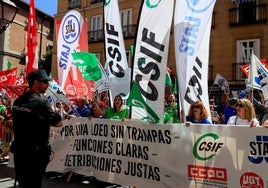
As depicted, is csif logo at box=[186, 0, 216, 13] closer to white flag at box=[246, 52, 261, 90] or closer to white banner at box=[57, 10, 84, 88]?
white flag at box=[246, 52, 261, 90]

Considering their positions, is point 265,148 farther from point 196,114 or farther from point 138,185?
point 138,185

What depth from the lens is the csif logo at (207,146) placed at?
5.01 metres

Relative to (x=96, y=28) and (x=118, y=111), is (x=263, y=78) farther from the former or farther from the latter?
(x=96, y=28)

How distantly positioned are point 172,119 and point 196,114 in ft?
3.08

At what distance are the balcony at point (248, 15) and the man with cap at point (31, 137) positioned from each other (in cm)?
1949

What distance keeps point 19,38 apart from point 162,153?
38.3 metres

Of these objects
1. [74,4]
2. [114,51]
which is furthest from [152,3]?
[74,4]

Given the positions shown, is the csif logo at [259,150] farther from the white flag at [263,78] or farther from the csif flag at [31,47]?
the csif flag at [31,47]

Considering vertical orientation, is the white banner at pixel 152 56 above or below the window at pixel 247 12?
below

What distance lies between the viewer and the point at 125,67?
820cm

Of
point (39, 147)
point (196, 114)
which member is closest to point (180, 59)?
point (196, 114)

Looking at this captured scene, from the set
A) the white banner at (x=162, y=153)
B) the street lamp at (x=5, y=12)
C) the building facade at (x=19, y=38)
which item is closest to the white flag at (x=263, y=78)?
A: the white banner at (x=162, y=153)

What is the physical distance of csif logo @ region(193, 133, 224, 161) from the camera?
5008 millimetres

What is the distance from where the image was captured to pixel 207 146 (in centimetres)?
508
